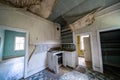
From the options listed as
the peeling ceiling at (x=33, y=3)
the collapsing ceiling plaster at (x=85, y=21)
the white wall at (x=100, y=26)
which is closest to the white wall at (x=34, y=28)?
the peeling ceiling at (x=33, y=3)

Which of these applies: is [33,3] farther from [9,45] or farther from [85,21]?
[9,45]

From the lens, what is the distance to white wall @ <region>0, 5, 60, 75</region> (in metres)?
2.21

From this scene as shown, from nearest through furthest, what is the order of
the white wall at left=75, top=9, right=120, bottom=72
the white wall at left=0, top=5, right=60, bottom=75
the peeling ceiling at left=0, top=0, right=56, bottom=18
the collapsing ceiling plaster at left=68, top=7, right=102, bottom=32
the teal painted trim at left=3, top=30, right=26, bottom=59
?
the peeling ceiling at left=0, top=0, right=56, bottom=18, the white wall at left=0, top=5, right=60, bottom=75, the white wall at left=75, top=9, right=120, bottom=72, the collapsing ceiling plaster at left=68, top=7, right=102, bottom=32, the teal painted trim at left=3, top=30, right=26, bottom=59

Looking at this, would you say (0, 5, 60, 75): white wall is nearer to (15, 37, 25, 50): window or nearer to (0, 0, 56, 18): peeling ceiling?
(0, 0, 56, 18): peeling ceiling

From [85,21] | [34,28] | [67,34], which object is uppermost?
[85,21]

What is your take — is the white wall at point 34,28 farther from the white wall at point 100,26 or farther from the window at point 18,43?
the window at point 18,43

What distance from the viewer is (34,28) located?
A: 303cm

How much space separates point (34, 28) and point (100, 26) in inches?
128

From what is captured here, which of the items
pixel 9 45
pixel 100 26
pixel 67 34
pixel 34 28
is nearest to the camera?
pixel 100 26

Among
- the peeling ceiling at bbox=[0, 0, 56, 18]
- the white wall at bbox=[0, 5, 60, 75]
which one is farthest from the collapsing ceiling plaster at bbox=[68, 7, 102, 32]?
the peeling ceiling at bbox=[0, 0, 56, 18]

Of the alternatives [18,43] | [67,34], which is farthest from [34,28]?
[18,43]

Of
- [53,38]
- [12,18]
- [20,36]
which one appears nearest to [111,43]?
[53,38]

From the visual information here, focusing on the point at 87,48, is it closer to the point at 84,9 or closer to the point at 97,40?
the point at 97,40

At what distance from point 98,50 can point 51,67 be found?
253 centimetres
